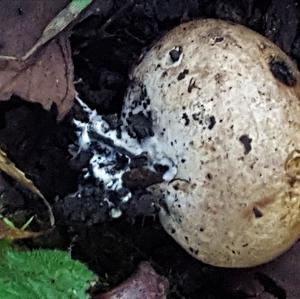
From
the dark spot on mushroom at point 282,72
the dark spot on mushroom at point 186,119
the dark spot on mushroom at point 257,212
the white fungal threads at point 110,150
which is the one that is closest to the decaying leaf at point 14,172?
the white fungal threads at point 110,150

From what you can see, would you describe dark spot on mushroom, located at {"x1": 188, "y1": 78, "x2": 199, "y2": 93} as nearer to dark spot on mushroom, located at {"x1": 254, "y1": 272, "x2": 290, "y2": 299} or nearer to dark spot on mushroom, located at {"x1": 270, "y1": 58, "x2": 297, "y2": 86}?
dark spot on mushroom, located at {"x1": 270, "y1": 58, "x2": 297, "y2": 86}

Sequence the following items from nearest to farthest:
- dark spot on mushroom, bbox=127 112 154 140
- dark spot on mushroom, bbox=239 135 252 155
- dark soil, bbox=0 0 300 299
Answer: dark spot on mushroom, bbox=239 135 252 155 < dark spot on mushroom, bbox=127 112 154 140 < dark soil, bbox=0 0 300 299

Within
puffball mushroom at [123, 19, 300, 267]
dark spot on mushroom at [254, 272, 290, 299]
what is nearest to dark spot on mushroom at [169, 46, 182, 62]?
puffball mushroom at [123, 19, 300, 267]

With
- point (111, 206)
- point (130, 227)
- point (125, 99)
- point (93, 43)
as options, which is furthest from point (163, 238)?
point (93, 43)

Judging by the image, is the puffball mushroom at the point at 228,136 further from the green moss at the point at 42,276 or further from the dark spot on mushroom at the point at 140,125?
the green moss at the point at 42,276

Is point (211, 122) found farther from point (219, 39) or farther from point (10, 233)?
point (10, 233)

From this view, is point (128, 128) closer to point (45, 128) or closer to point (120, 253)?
point (45, 128)
